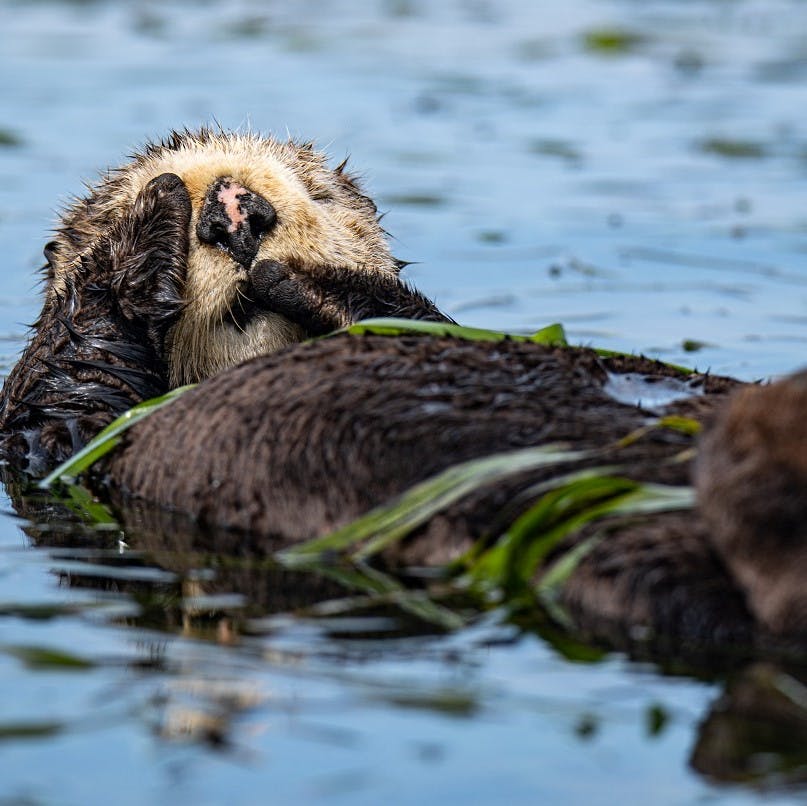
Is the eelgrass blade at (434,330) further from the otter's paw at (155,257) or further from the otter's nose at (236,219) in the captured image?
the otter's paw at (155,257)

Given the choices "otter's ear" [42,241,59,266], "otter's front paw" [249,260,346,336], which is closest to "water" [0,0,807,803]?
"otter's front paw" [249,260,346,336]

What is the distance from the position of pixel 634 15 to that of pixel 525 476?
15520 millimetres

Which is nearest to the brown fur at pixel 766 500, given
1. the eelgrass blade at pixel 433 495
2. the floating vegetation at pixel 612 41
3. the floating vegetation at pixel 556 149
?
the eelgrass blade at pixel 433 495

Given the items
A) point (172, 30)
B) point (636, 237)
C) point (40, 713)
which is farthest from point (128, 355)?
point (172, 30)

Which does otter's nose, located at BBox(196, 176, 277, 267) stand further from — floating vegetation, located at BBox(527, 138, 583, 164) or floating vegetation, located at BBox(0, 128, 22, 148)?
floating vegetation, located at BBox(0, 128, 22, 148)

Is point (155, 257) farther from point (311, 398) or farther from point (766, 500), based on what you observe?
point (766, 500)

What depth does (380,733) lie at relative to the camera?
2.79 m

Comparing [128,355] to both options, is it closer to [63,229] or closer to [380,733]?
[63,229]

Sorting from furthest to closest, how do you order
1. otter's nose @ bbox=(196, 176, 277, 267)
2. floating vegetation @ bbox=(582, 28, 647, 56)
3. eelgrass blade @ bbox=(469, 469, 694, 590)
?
floating vegetation @ bbox=(582, 28, 647, 56)
otter's nose @ bbox=(196, 176, 277, 267)
eelgrass blade @ bbox=(469, 469, 694, 590)

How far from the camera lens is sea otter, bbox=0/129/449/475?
4867mm

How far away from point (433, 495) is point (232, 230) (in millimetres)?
1543

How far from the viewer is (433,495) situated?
3.53 m

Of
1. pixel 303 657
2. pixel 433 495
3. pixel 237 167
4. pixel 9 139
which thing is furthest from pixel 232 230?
pixel 9 139

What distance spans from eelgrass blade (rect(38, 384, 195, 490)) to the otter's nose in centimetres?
50
